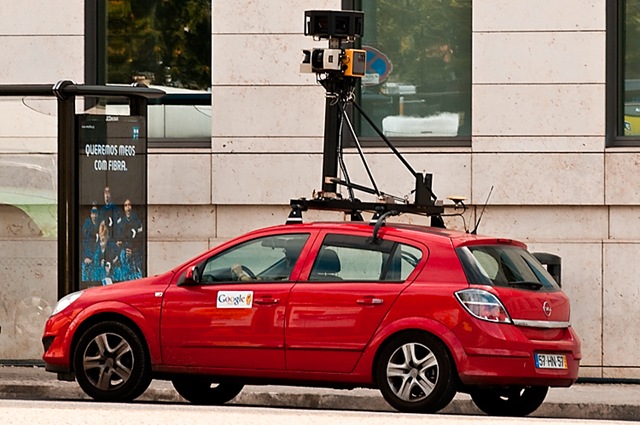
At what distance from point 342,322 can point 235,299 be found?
89 centimetres

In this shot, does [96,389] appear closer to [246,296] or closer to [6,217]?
[246,296]

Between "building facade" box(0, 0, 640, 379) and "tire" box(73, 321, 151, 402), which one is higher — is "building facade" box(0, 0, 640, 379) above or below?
above

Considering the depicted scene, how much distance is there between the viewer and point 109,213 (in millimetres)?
14281

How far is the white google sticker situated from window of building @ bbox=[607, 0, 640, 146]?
5.99 meters

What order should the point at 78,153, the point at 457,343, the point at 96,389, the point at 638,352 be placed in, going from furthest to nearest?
1. the point at 638,352
2. the point at 78,153
3. the point at 96,389
4. the point at 457,343

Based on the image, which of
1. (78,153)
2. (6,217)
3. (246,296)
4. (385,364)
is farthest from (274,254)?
(6,217)

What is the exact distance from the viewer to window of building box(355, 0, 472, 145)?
1650 cm

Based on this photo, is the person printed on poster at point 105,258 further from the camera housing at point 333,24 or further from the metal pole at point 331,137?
the camera housing at point 333,24

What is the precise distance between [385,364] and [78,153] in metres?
4.40

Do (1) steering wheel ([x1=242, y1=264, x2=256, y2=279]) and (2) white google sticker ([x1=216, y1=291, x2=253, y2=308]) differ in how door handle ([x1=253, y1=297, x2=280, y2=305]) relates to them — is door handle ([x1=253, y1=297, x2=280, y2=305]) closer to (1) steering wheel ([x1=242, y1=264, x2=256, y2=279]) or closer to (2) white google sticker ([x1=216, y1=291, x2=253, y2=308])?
(2) white google sticker ([x1=216, y1=291, x2=253, y2=308])

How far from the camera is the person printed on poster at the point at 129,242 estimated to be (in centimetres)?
1434

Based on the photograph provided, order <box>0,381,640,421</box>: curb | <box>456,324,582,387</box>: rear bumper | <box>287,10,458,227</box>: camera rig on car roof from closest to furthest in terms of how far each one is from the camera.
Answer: <box>456,324,582,387</box>: rear bumper < <box>287,10,458,227</box>: camera rig on car roof < <box>0,381,640,421</box>: curb

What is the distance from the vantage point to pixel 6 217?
1473cm

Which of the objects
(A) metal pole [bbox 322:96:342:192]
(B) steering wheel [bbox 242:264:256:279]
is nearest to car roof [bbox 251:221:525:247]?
(B) steering wheel [bbox 242:264:256:279]
